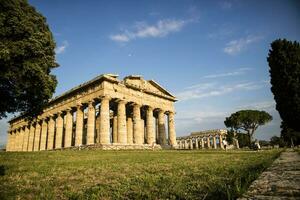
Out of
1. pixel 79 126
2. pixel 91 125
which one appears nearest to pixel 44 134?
pixel 79 126

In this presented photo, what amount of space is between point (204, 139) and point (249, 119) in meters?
35.2

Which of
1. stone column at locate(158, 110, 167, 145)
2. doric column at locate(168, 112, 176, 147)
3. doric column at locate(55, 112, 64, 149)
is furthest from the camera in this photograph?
doric column at locate(168, 112, 176, 147)

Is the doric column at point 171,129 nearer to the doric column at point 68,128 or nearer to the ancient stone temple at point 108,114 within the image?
the ancient stone temple at point 108,114

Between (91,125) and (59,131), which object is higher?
(91,125)

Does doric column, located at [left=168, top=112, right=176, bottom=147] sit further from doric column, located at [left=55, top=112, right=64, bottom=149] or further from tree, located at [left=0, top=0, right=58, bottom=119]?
tree, located at [left=0, top=0, right=58, bottom=119]

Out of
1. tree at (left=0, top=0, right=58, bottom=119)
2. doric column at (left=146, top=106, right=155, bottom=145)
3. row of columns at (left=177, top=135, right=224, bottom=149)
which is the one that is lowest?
row of columns at (left=177, top=135, right=224, bottom=149)

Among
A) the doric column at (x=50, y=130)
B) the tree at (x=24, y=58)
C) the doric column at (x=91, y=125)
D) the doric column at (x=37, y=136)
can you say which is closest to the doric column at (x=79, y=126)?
the doric column at (x=91, y=125)

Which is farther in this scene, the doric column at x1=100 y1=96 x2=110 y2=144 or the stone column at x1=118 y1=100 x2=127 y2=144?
the stone column at x1=118 y1=100 x2=127 y2=144

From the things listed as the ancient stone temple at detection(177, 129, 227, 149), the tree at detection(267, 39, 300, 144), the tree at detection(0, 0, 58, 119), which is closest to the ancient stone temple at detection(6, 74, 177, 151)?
the tree at detection(0, 0, 58, 119)

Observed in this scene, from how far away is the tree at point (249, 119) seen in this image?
2645 inches

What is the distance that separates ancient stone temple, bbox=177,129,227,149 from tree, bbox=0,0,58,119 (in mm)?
79537

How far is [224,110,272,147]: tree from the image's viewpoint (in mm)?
67188

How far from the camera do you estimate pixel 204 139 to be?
100562mm

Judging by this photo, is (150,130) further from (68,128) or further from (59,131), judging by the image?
(59,131)
